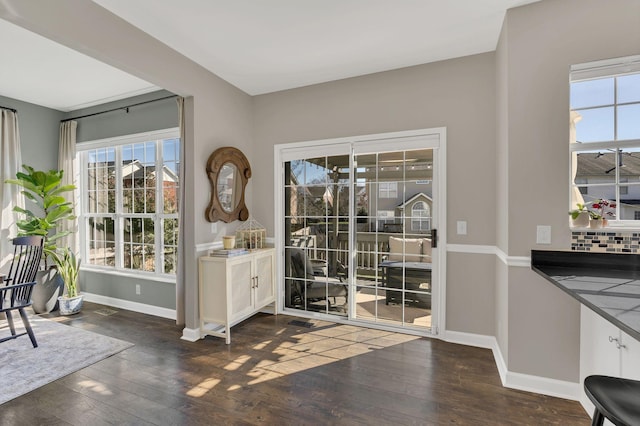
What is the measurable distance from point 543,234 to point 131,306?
185 inches

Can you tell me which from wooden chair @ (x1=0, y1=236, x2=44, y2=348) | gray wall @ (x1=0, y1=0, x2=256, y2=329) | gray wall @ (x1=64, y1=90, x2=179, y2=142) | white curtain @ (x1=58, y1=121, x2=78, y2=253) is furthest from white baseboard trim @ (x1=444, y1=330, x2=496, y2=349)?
white curtain @ (x1=58, y1=121, x2=78, y2=253)

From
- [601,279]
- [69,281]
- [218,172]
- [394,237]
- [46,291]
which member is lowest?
[46,291]

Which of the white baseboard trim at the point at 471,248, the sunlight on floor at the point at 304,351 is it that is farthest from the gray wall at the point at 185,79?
the white baseboard trim at the point at 471,248

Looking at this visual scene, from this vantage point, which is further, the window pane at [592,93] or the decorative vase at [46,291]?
the decorative vase at [46,291]

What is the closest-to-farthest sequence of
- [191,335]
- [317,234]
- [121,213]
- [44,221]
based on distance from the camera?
1. [191,335]
2. [317,234]
3. [44,221]
4. [121,213]

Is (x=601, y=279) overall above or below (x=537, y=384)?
above

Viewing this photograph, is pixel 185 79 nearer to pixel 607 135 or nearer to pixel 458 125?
pixel 458 125

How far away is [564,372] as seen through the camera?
82.9 inches

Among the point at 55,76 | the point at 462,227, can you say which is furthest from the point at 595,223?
the point at 55,76

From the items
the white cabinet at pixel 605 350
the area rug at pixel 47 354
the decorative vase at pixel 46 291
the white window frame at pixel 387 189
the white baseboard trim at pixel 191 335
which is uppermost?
the white window frame at pixel 387 189

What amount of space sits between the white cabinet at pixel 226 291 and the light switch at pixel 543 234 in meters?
2.66

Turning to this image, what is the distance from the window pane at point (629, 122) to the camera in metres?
2.08

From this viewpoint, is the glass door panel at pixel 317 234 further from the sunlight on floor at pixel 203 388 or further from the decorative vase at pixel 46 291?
the decorative vase at pixel 46 291

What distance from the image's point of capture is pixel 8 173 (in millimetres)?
3941
